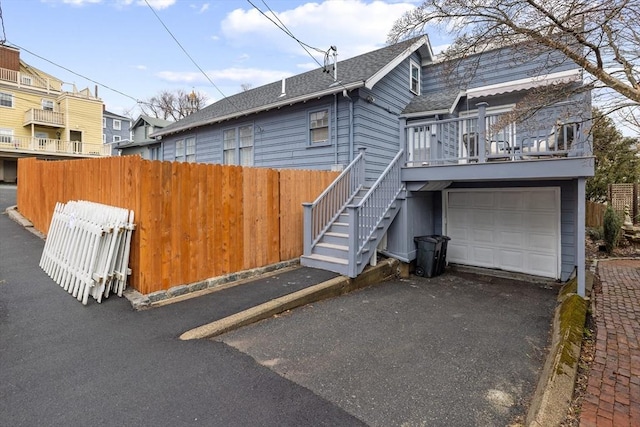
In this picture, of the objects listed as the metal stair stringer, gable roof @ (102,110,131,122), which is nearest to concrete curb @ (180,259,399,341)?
the metal stair stringer

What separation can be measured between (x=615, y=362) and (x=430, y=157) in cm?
491

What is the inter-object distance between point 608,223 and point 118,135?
139 ft

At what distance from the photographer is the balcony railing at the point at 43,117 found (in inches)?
981

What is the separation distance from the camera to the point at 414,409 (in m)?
2.68

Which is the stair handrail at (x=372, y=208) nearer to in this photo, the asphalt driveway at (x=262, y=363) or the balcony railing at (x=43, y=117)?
the asphalt driveway at (x=262, y=363)

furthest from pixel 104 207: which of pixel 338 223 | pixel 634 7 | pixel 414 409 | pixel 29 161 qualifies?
pixel 29 161

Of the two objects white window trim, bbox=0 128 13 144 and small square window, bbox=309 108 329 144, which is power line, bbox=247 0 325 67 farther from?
white window trim, bbox=0 128 13 144

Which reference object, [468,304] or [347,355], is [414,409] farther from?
[468,304]

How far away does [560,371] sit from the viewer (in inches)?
123

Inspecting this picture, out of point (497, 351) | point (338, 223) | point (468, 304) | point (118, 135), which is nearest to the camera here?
point (497, 351)

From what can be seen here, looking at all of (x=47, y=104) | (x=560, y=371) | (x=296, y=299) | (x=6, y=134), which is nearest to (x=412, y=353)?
(x=560, y=371)

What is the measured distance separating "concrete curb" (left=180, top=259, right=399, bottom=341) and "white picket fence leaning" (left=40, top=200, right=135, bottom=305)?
169 centimetres

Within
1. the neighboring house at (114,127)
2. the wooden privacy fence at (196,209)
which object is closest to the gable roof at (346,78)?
the wooden privacy fence at (196,209)

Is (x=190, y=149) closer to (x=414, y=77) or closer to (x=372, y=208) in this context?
(x=414, y=77)
